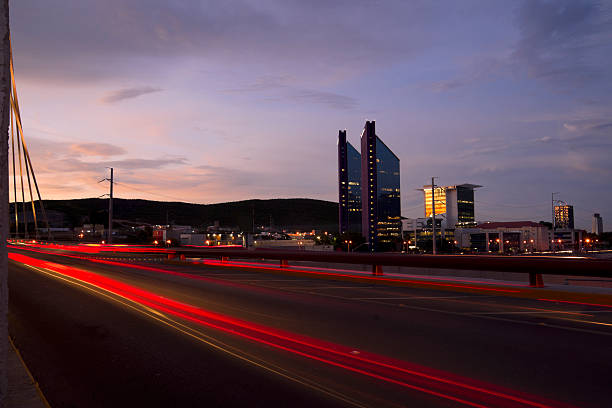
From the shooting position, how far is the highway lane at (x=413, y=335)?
17.4 ft

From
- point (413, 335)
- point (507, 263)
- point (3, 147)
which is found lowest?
point (413, 335)

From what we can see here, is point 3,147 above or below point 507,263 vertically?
above

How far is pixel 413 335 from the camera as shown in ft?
26.1

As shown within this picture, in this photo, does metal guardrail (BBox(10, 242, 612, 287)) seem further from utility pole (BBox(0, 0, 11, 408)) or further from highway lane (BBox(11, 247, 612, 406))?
utility pole (BBox(0, 0, 11, 408))

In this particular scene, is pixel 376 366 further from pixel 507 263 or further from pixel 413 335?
pixel 507 263

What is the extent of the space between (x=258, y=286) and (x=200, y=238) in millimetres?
80897

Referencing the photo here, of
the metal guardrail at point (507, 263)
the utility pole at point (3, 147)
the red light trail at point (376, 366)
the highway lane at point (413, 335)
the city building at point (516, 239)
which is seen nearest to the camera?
the utility pole at point (3, 147)

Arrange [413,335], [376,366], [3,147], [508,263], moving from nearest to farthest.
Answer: [3,147], [376,366], [413,335], [508,263]

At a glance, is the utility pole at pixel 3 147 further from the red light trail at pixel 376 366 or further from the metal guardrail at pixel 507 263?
the metal guardrail at pixel 507 263

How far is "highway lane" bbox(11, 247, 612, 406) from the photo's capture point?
17.4 feet

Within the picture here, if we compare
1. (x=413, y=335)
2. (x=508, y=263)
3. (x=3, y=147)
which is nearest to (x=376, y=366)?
(x=413, y=335)

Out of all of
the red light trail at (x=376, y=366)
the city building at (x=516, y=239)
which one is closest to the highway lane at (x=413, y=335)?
the red light trail at (x=376, y=366)

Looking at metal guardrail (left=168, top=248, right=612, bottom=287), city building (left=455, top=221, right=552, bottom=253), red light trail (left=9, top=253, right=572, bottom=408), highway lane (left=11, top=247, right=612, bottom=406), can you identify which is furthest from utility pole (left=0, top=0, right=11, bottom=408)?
city building (left=455, top=221, right=552, bottom=253)

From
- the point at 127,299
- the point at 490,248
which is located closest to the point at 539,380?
the point at 127,299
